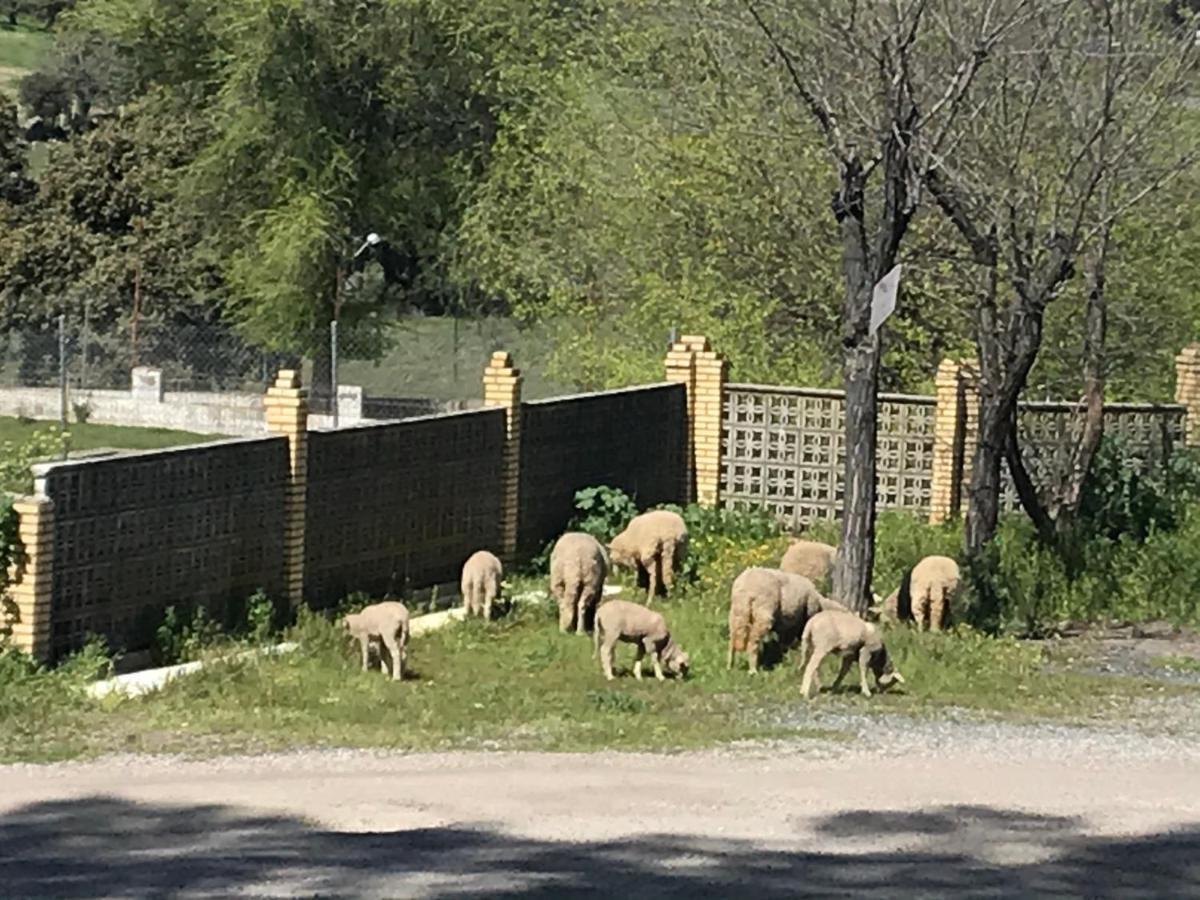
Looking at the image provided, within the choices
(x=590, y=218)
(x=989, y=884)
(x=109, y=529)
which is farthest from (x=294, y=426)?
(x=590, y=218)

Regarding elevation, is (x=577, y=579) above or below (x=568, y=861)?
above

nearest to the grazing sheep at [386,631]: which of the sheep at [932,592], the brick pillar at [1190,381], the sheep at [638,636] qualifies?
the sheep at [638,636]

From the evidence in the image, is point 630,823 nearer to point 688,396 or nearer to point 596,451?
point 596,451

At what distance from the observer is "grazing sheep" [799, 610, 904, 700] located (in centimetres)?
1767

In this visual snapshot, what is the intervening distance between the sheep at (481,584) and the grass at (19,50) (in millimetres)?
81462

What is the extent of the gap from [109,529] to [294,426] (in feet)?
9.63

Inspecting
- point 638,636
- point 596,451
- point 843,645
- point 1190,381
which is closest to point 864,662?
point 843,645

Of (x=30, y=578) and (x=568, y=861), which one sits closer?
(x=568, y=861)

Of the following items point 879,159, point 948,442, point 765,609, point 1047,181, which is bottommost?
point 765,609

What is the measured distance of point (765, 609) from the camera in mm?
18828

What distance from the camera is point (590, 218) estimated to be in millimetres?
37844

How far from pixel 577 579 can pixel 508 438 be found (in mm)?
3831

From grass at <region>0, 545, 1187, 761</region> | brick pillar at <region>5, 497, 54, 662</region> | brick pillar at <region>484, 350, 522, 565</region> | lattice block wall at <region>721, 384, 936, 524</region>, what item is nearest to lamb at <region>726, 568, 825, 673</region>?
grass at <region>0, 545, 1187, 761</region>

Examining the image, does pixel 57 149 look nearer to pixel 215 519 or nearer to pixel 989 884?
pixel 215 519
